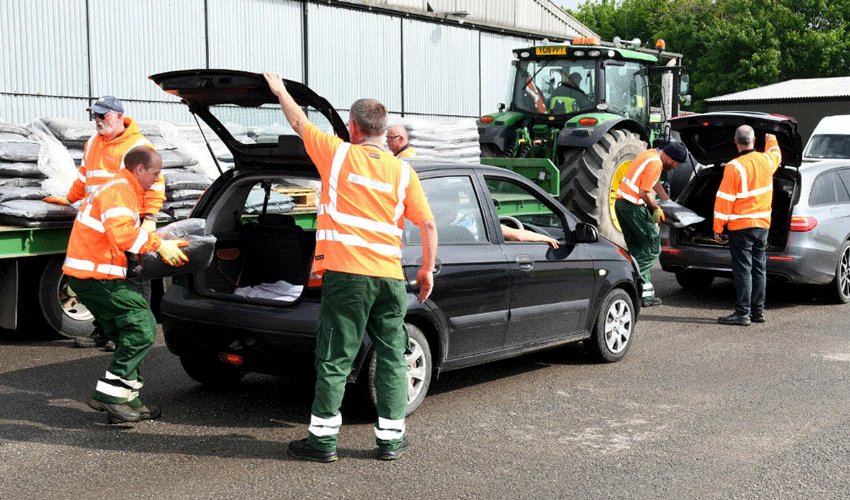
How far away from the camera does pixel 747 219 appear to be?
971 centimetres

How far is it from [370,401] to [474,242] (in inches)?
52.0

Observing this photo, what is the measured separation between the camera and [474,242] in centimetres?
646

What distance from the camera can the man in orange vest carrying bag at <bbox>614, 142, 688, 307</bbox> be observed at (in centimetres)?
1029

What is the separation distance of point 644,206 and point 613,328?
3058 mm

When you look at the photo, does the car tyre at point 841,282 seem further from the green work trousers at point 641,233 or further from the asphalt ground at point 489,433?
the asphalt ground at point 489,433

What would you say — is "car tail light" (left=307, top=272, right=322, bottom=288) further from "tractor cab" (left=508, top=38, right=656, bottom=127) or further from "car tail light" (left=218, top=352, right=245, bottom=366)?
"tractor cab" (left=508, top=38, right=656, bottom=127)

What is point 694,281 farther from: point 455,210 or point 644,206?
point 455,210

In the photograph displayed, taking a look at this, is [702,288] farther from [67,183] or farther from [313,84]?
[313,84]

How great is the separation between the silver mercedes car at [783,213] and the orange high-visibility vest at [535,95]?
352 cm

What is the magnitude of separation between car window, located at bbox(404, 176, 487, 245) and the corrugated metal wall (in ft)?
35.3

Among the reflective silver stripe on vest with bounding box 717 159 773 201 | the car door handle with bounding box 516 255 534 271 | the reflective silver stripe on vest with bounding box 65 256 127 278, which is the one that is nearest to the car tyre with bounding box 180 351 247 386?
the reflective silver stripe on vest with bounding box 65 256 127 278

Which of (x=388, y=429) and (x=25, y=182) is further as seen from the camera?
(x=25, y=182)

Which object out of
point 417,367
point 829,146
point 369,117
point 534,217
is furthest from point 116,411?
point 829,146

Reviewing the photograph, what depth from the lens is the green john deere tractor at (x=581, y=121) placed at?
13.2 m
